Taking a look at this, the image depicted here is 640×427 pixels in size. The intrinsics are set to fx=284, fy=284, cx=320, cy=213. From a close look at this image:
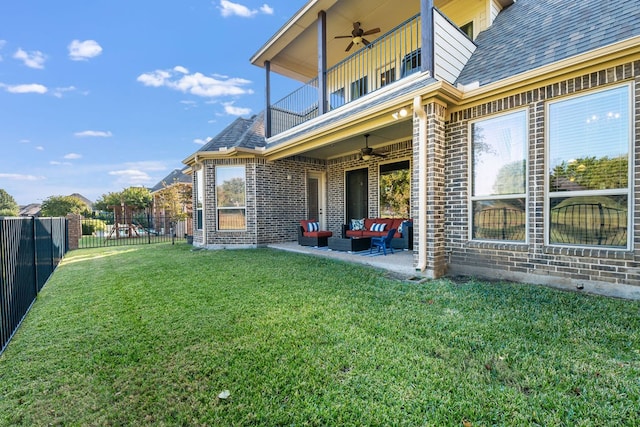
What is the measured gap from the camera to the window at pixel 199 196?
31.4 ft

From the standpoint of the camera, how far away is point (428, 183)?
490 centimetres

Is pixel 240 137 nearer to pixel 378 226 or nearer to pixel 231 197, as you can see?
A: pixel 231 197

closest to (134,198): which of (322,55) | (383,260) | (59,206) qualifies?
(59,206)

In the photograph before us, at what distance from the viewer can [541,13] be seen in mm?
5527

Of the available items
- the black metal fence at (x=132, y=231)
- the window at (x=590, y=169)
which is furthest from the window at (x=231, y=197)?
the window at (x=590, y=169)

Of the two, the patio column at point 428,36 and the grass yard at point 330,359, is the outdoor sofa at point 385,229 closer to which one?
the grass yard at point 330,359

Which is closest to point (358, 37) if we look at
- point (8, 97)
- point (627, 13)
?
point (627, 13)

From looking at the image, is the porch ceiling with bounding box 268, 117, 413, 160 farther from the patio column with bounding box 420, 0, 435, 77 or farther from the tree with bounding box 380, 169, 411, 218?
the patio column with bounding box 420, 0, 435, 77

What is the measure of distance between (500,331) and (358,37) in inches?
311

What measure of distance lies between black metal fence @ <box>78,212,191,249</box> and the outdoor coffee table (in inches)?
333

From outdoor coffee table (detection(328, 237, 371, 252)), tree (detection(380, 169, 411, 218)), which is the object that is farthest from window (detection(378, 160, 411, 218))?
outdoor coffee table (detection(328, 237, 371, 252))

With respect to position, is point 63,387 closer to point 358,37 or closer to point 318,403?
point 318,403

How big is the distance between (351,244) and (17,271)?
596 cm

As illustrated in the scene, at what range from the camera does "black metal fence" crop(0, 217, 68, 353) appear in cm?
297
